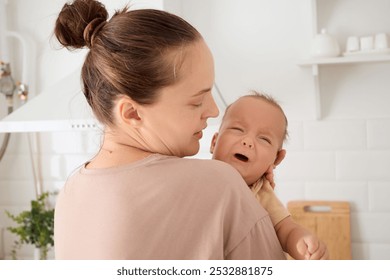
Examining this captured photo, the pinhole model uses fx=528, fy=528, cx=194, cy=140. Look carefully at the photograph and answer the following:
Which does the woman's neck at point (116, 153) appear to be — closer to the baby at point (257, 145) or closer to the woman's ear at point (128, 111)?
the woman's ear at point (128, 111)

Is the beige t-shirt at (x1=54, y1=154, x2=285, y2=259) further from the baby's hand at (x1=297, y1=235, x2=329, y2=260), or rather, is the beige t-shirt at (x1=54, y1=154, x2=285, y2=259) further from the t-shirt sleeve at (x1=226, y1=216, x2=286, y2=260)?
the baby's hand at (x1=297, y1=235, x2=329, y2=260)

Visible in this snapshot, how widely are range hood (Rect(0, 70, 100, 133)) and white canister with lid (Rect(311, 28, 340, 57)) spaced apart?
1.99ft

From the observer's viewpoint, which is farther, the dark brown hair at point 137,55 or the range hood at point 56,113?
the range hood at point 56,113

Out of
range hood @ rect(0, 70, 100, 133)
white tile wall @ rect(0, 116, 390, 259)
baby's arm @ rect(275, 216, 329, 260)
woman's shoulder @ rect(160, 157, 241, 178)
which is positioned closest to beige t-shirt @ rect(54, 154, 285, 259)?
woman's shoulder @ rect(160, 157, 241, 178)

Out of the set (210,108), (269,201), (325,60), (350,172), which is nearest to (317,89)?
(325,60)

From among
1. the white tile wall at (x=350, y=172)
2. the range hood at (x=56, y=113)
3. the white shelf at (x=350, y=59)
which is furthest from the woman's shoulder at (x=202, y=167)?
the white tile wall at (x=350, y=172)

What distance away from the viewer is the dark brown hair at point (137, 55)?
50cm

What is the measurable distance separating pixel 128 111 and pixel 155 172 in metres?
0.07

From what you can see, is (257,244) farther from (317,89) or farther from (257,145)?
(317,89)

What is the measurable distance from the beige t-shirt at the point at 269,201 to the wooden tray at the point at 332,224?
0.74 metres

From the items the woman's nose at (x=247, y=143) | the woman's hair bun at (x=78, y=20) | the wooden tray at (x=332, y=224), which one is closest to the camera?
the woman's hair bun at (x=78, y=20)

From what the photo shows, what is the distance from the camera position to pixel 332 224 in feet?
4.75
